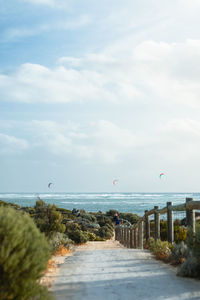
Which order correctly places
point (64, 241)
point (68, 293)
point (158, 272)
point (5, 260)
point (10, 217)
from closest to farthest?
point (5, 260) → point (10, 217) → point (68, 293) → point (158, 272) → point (64, 241)

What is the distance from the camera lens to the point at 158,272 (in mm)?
6621

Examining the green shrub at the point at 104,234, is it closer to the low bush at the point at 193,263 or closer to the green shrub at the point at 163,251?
the green shrub at the point at 163,251

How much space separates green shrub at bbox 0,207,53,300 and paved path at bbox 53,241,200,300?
1.11 m

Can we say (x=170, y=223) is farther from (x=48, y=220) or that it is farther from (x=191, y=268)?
(x=191, y=268)

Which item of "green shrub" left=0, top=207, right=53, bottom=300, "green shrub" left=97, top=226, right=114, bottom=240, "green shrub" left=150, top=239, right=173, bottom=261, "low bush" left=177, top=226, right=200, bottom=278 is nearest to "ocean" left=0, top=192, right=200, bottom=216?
"green shrub" left=97, top=226, right=114, bottom=240

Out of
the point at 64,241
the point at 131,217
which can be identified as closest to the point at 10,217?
the point at 64,241

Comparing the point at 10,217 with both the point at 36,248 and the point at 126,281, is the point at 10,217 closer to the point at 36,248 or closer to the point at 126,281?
the point at 36,248

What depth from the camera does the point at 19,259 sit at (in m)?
3.78

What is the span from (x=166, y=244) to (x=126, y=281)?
136 inches

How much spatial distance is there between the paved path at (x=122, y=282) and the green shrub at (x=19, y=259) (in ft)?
3.63

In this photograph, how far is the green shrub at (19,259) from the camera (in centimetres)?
367

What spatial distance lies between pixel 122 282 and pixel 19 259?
2.45m

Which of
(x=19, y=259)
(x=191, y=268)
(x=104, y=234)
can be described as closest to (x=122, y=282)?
(x=191, y=268)

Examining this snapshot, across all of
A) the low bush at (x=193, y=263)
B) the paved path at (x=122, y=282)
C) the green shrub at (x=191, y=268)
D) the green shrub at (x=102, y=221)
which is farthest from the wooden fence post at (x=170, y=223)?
the green shrub at (x=102, y=221)
